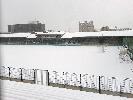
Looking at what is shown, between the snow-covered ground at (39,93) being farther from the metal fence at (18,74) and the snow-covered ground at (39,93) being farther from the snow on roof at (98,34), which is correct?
the snow on roof at (98,34)

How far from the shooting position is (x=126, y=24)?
142 cm

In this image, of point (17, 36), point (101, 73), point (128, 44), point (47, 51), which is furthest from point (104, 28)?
point (17, 36)

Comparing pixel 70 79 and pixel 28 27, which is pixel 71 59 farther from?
→ pixel 28 27

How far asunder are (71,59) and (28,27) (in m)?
0.36

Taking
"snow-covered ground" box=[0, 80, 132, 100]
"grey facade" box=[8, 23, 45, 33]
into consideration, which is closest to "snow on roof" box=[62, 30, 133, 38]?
"grey facade" box=[8, 23, 45, 33]

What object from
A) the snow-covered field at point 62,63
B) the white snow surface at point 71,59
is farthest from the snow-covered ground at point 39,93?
the white snow surface at point 71,59

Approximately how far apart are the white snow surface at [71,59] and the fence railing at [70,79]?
3 cm

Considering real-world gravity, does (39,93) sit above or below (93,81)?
below

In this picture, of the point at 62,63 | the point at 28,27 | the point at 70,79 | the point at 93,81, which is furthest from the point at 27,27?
the point at 93,81

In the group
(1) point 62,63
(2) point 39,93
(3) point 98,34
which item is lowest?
(2) point 39,93

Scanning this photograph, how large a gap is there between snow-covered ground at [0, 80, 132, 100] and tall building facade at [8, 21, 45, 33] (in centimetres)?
38

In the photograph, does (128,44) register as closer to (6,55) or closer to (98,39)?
(98,39)

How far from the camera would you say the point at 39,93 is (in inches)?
68.7

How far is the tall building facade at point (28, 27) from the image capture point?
1.66 meters
